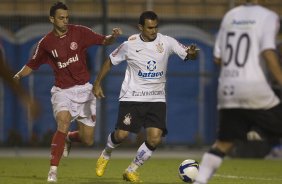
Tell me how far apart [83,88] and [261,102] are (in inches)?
178

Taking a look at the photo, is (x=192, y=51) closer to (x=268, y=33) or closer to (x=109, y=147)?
(x=109, y=147)

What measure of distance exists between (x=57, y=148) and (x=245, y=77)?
4.01 meters

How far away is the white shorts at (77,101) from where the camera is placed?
1242cm

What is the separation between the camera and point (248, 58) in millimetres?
8594

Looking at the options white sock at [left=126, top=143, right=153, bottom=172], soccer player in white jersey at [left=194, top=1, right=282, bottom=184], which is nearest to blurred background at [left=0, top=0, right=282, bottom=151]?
white sock at [left=126, top=143, right=153, bottom=172]

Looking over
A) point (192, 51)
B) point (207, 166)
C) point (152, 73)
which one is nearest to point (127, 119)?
point (152, 73)

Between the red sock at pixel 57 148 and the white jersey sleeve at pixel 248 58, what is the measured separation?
3677 mm

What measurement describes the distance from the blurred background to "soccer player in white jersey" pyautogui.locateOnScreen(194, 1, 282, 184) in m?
13.0

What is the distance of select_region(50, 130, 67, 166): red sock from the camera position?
1182 cm

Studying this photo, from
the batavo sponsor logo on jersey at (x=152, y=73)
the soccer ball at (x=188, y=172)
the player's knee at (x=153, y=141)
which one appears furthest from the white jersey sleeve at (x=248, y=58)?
the batavo sponsor logo on jersey at (x=152, y=73)

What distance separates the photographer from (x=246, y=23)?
8656mm

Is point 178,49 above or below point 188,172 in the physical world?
above

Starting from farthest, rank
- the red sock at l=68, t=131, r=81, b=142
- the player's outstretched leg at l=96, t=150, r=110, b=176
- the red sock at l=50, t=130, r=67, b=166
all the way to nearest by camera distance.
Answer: the red sock at l=68, t=131, r=81, b=142
the player's outstretched leg at l=96, t=150, r=110, b=176
the red sock at l=50, t=130, r=67, b=166

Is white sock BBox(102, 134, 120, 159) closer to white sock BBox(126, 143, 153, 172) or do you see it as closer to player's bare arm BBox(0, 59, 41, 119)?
white sock BBox(126, 143, 153, 172)
